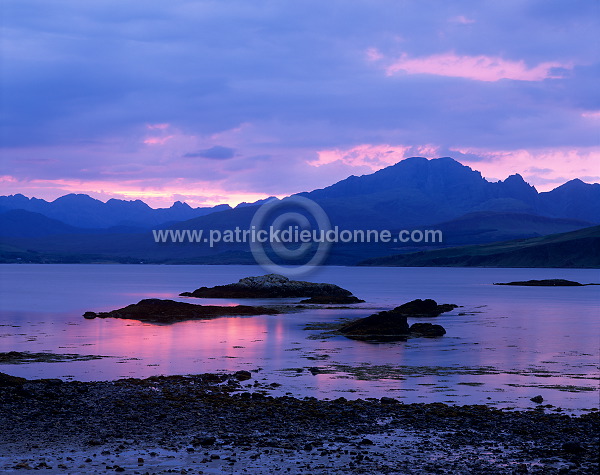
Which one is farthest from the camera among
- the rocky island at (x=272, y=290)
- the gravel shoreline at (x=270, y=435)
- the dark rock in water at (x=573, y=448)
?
the rocky island at (x=272, y=290)

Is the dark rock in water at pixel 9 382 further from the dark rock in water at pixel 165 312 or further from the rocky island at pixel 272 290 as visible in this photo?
the rocky island at pixel 272 290

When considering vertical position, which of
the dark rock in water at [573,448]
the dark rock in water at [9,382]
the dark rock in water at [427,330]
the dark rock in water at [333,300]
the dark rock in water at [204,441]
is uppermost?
the dark rock in water at [573,448]

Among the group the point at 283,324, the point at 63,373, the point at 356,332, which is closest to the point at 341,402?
the point at 63,373

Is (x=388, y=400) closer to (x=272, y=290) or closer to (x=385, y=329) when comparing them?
(x=385, y=329)

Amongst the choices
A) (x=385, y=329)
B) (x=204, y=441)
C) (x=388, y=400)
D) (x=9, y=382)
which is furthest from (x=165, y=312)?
(x=204, y=441)

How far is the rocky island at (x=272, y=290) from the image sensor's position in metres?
121

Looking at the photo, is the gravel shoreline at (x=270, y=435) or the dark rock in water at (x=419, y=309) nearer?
the gravel shoreline at (x=270, y=435)

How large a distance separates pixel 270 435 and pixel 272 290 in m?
103

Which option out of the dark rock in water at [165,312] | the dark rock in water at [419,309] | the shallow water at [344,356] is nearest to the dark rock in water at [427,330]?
the shallow water at [344,356]

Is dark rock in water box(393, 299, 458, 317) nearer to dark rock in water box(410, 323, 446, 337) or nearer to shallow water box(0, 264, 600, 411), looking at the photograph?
shallow water box(0, 264, 600, 411)

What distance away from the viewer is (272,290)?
12425cm

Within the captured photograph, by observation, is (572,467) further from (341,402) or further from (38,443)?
(38,443)

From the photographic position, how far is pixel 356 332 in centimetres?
5547

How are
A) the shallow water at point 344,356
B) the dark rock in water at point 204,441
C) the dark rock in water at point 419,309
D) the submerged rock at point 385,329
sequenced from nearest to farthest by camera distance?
the dark rock in water at point 204,441 < the shallow water at point 344,356 < the submerged rock at point 385,329 < the dark rock in water at point 419,309
